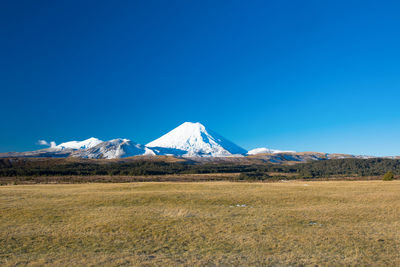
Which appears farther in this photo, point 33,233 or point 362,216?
point 362,216

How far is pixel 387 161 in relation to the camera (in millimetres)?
190125

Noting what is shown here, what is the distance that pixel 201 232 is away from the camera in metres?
16.6

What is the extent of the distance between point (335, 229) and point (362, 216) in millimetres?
5248

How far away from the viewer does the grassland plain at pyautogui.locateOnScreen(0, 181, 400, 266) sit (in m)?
12.4

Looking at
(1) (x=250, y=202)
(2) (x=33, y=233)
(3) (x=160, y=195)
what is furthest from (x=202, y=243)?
(3) (x=160, y=195)

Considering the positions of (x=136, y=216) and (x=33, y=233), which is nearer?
(x=33, y=233)

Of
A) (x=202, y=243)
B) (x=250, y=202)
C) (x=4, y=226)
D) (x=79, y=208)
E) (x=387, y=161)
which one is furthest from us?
(x=387, y=161)

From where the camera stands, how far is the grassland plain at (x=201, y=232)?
487 inches

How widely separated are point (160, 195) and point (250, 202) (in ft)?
34.6

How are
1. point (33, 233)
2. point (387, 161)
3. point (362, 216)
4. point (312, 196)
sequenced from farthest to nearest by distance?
point (387, 161), point (312, 196), point (362, 216), point (33, 233)

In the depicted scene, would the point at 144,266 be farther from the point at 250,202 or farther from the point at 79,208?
the point at 250,202

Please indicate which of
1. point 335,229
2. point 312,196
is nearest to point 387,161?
point 312,196

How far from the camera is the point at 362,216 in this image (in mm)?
20594

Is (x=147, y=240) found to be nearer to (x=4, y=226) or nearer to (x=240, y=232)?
(x=240, y=232)
